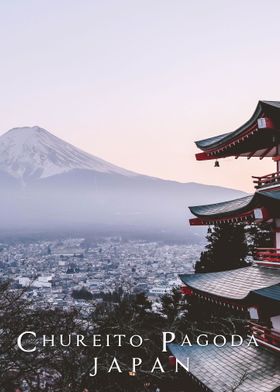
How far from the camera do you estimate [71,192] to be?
182 metres

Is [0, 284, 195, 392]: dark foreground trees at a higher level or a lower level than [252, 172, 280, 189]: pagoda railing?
lower

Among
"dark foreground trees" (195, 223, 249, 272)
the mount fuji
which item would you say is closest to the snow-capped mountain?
the mount fuji

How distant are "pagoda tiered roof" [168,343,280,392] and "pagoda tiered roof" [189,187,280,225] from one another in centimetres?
232

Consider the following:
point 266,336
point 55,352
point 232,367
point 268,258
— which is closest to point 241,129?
point 268,258

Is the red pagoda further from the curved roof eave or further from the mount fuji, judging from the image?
the mount fuji

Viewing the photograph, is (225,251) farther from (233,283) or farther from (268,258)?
(268,258)

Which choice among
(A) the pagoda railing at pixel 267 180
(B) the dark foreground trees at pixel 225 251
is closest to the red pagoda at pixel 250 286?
(A) the pagoda railing at pixel 267 180

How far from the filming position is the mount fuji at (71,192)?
531ft

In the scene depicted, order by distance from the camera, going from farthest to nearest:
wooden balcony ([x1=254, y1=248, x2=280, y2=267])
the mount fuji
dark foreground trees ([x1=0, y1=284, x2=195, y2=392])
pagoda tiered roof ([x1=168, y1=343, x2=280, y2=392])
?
the mount fuji < wooden balcony ([x1=254, y1=248, x2=280, y2=267]) < dark foreground trees ([x1=0, y1=284, x2=195, y2=392]) < pagoda tiered roof ([x1=168, y1=343, x2=280, y2=392])

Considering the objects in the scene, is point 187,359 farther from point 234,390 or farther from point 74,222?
point 74,222

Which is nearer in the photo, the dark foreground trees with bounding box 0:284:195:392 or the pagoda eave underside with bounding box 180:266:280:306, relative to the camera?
the dark foreground trees with bounding box 0:284:195:392

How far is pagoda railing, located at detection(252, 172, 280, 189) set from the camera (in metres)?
8.96

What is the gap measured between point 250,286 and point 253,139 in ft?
8.43

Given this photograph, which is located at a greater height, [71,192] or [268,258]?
[71,192]
